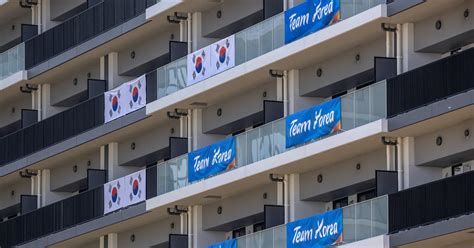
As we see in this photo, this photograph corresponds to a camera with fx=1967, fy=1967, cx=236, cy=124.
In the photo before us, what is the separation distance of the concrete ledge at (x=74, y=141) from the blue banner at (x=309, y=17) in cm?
1077

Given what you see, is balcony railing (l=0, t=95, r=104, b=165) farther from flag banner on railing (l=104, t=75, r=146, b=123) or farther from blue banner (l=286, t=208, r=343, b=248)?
blue banner (l=286, t=208, r=343, b=248)

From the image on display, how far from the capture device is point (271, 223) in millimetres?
66688

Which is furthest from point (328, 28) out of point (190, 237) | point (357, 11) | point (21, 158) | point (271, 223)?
point (21, 158)

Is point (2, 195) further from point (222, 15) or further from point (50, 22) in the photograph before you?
point (222, 15)

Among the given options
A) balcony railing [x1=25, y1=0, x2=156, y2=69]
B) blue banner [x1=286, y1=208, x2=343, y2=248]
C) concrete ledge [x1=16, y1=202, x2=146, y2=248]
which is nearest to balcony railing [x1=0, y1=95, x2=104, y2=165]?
balcony railing [x1=25, y1=0, x2=156, y2=69]

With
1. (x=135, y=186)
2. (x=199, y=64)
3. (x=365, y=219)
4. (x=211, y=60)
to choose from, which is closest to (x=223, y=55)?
(x=211, y=60)

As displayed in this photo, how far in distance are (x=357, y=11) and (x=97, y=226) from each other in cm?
1901

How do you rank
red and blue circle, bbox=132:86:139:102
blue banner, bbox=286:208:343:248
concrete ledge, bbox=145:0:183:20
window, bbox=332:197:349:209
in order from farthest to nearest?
red and blue circle, bbox=132:86:139:102 → concrete ledge, bbox=145:0:183:20 → window, bbox=332:197:349:209 → blue banner, bbox=286:208:343:248

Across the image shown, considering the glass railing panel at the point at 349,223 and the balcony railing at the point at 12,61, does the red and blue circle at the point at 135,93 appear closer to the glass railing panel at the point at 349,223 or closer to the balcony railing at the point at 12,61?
the balcony railing at the point at 12,61

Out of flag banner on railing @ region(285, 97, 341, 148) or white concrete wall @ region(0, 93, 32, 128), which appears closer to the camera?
flag banner on railing @ region(285, 97, 341, 148)

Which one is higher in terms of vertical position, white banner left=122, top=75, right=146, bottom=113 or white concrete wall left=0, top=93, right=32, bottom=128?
white concrete wall left=0, top=93, right=32, bottom=128

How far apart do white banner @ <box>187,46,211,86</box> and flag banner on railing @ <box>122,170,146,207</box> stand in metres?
4.75

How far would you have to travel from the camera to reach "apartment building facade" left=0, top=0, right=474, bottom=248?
193 ft

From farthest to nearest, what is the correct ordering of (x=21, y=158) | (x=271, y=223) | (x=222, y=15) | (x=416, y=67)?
(x=21, y=158) < (x=222, y=15) < (x=271, y=223) < (x=416, y=67)
